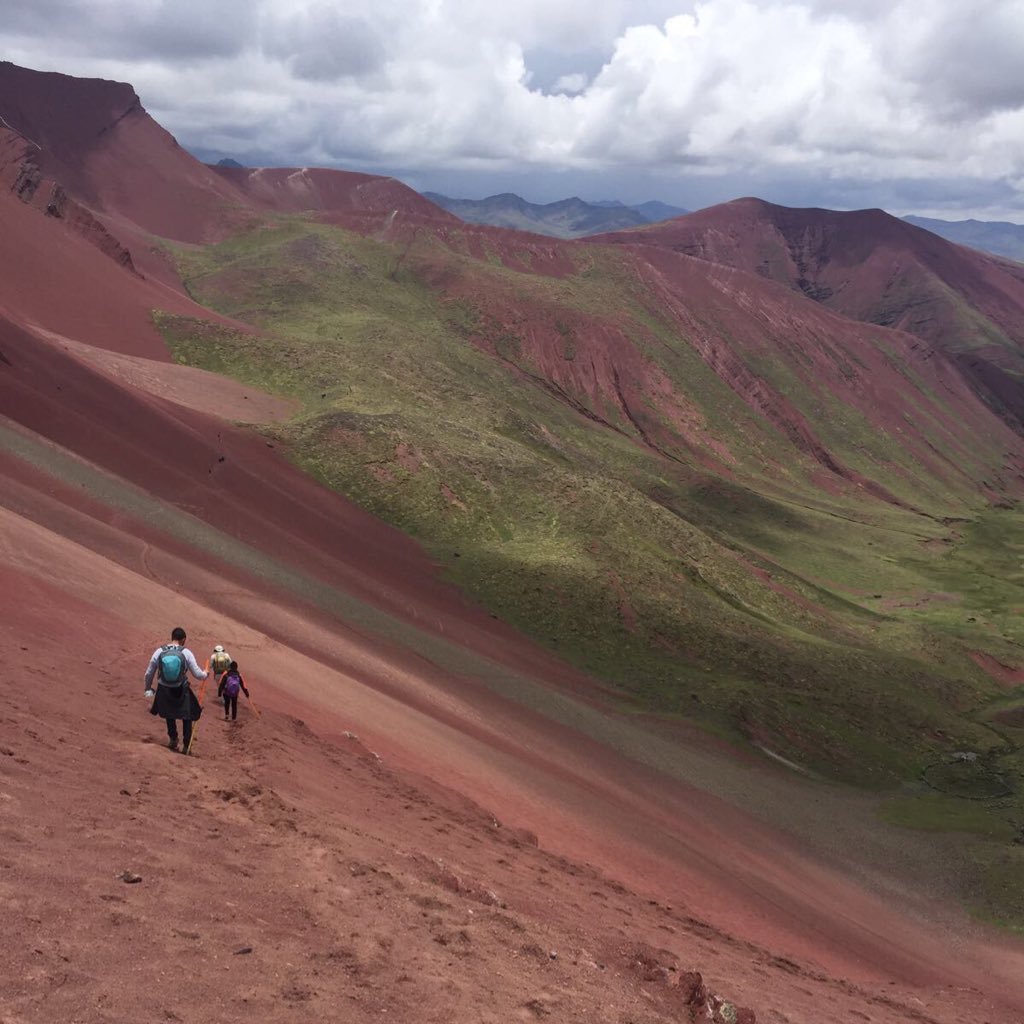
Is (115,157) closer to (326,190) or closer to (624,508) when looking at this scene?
(326,190)

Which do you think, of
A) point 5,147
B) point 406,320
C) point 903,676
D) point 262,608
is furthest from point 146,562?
point 5,147

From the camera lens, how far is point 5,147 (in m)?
82.9

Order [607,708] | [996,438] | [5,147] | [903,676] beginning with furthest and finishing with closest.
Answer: [996,438], [5,147], [903,676], [607,708]

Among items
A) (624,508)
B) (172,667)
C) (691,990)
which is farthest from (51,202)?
(691,990)

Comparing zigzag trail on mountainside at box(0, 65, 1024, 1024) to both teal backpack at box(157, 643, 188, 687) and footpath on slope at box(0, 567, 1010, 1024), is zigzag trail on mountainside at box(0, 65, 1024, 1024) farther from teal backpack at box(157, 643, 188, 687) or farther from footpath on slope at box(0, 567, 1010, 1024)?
teal backpack at box(157, 643, 188, 687)

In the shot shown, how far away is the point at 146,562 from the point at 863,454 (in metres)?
103

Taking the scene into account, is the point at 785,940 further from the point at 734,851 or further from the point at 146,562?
the point at 146,562

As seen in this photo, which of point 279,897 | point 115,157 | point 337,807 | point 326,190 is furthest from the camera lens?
point 326,190

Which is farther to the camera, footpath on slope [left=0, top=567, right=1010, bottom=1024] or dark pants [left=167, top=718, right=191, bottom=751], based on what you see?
dark pants [left=167, top=718, right=191, bottom=751]

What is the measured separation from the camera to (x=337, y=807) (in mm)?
15484

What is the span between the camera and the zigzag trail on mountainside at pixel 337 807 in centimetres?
966

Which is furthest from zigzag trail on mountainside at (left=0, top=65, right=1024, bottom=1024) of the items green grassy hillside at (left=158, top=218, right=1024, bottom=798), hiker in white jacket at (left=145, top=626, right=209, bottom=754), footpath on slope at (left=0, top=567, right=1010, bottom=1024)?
green grassy hillside at (left=158, top=218, right=1024, bottom=798)

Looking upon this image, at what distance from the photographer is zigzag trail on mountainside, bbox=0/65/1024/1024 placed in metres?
9.66

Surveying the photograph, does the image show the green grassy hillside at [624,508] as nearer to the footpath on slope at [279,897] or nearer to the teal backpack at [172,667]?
the footpath on slope at [279,897]
